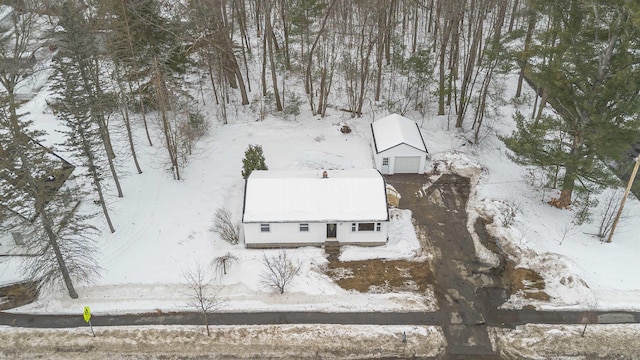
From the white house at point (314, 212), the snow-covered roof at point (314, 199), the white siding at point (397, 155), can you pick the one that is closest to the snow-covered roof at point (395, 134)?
the white siding at point (397, 155)

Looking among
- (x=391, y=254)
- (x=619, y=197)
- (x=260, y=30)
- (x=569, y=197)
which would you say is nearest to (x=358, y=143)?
(x=391, y=254)

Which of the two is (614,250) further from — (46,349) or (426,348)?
(46,349)

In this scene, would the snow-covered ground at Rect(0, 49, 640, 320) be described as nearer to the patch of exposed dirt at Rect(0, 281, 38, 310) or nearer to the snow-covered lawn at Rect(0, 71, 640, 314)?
the snow-covered lawn at Rect(0, 71, 640, 314)

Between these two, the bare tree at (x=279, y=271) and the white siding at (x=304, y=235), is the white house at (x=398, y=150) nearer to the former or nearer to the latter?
the white siding at (x=304, y=235)

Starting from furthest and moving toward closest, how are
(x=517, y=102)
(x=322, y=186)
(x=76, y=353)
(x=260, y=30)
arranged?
(x=260, y=30) < (x=517, y=102) < (x=322, y=186) < (x=76, y=353)

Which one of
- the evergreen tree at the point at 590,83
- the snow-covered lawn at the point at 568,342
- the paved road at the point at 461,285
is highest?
the evergreen tree at the point at 590,83

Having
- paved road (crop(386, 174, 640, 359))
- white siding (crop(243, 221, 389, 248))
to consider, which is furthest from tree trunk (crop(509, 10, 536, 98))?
white siding (crop(243, 221, 389, 248))
